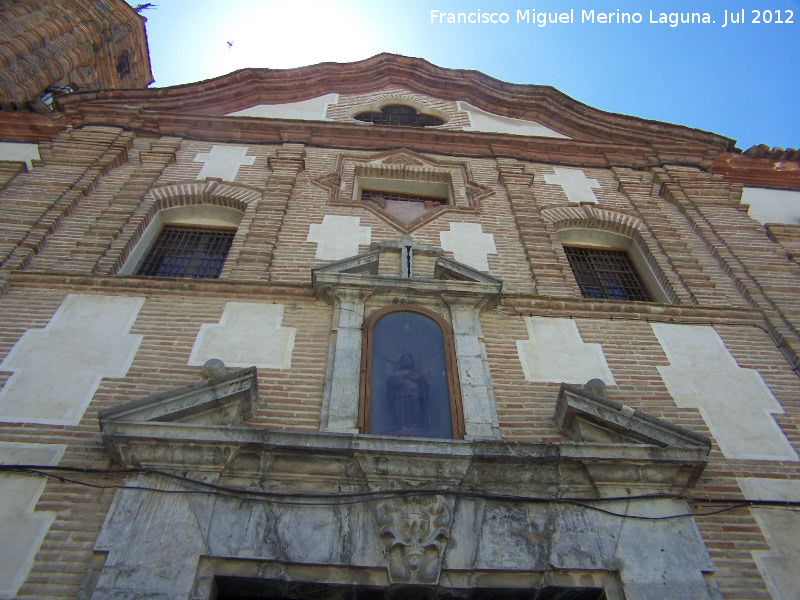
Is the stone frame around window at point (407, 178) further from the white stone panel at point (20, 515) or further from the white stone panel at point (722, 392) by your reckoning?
the white stone panel at point (20, 515)

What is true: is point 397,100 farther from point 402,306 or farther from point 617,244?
point 402,306

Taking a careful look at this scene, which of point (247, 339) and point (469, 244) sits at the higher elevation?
point (469, 244)

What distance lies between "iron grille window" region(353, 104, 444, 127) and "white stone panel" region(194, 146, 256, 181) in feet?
8.64

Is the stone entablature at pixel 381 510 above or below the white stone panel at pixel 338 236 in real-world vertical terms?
below

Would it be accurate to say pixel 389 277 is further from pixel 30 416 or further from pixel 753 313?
pixel 753 313

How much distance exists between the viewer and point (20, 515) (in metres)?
4.26

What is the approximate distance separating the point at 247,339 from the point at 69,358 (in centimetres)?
154

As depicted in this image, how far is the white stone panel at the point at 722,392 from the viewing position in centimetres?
534

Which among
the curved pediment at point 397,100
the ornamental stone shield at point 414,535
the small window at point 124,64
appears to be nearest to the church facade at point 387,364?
the ornamental stone shield at point 414,535

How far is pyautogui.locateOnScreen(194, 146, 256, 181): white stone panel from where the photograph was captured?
902cm

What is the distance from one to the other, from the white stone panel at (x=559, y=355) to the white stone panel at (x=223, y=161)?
5.04 meters

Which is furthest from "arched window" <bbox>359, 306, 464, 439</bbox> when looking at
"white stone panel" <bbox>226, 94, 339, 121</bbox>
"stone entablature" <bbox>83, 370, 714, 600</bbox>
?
"white stone panel" <bbox>226, 94, 339, 121</bbox>

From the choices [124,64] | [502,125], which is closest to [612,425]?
[502,125]

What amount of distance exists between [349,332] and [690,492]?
3141 millimetres
